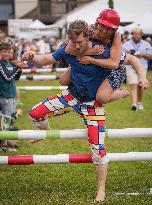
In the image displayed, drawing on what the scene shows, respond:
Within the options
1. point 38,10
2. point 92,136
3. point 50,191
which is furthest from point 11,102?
point 38,10

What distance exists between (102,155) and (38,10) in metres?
45.3

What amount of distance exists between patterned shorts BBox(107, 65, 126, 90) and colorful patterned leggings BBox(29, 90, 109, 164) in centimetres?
25

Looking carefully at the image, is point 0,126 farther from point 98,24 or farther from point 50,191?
point 98,24

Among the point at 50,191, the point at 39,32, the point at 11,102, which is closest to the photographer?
the point at 50,191

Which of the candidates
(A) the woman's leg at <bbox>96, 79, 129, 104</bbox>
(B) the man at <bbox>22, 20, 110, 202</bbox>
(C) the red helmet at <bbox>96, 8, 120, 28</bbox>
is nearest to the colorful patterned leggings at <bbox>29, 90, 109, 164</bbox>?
(B) the man at <bbox>22, 20, 110, 202</bbox>

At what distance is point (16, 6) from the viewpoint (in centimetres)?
5538

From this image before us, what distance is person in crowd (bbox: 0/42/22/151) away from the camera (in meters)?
8.16

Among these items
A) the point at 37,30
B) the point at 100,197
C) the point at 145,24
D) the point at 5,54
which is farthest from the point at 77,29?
the point at 37,30

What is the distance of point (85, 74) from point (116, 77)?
1.10ft

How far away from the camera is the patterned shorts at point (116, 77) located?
5410mm

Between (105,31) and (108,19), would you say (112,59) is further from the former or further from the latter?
(108,19)

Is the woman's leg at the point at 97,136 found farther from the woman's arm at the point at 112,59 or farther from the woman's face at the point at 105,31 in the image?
the woman's face at the point at 105,31

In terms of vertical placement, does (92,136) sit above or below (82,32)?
below

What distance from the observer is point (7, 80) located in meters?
8.25
